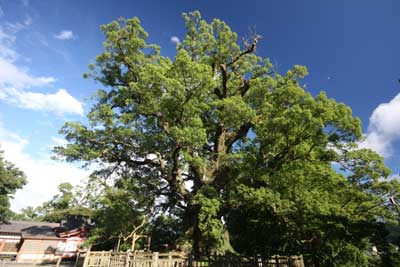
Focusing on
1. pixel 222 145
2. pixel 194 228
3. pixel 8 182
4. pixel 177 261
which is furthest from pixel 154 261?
pixel 8 182

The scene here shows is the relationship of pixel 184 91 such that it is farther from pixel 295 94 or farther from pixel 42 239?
pixel 42 239

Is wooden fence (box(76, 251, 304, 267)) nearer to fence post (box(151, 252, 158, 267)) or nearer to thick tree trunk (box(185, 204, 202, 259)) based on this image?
fence post (box(151, 252, 158, 267))

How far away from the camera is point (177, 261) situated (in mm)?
9719

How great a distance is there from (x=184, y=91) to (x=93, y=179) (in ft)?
27.1

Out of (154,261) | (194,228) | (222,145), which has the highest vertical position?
(222,145)

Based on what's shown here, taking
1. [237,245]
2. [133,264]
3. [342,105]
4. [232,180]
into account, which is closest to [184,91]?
[232,180]

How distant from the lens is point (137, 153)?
12.5m

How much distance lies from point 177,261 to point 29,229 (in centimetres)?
2405

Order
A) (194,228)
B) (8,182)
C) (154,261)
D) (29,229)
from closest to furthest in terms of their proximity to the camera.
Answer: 1. (154,261)
2. (194,228)
3. (29,229)
4. (8,182)

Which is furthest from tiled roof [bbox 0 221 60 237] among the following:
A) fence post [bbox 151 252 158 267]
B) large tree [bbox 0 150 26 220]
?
fence post [bbox 151 252 158 267]

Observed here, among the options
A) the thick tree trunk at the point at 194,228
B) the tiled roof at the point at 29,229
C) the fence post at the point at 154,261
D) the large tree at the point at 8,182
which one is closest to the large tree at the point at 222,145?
the thick tree trunk at the point at 194,228

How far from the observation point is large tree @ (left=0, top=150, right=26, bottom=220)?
2838 centimetres

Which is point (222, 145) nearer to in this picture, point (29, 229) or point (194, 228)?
point (194, 228)

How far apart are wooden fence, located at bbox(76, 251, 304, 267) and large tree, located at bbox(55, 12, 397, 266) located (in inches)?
53.3
